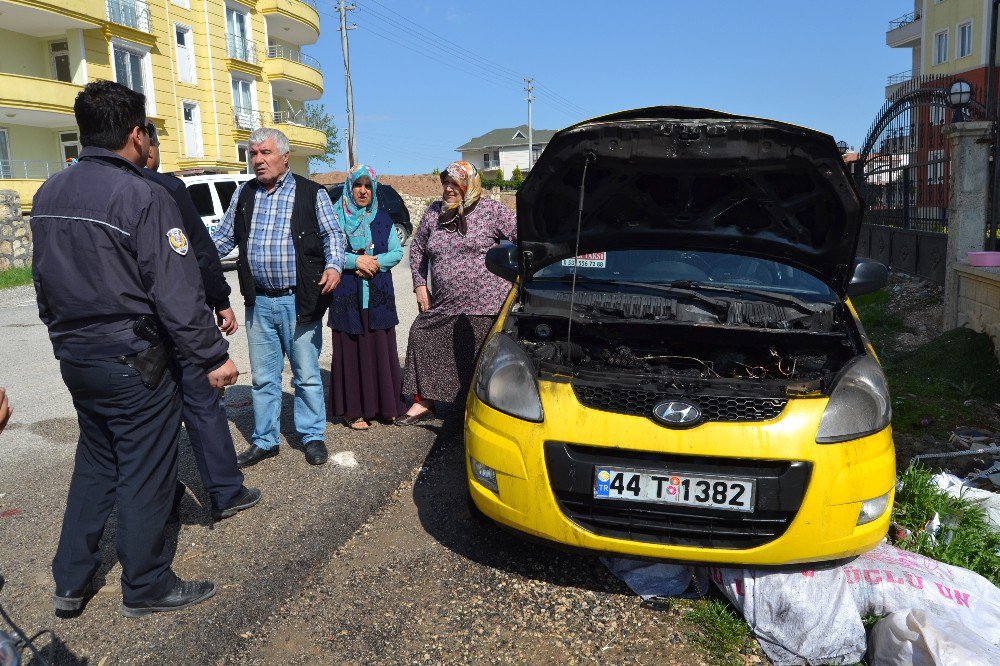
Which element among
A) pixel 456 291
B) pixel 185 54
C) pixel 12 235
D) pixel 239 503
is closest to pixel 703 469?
pixel 239 503

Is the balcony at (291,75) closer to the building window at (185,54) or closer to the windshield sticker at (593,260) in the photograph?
the building window at (185,54)

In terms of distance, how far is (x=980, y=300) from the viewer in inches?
251

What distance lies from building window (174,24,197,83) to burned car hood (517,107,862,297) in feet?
96.9

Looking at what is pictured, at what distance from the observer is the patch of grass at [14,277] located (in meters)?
14.8

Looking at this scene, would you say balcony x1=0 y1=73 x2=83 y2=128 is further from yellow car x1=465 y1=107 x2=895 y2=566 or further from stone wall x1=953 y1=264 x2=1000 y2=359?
stone wall x1=953 y1=264 x2=1000 y2=359

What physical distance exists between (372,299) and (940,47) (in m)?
40.1

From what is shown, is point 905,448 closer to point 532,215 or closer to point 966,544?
point 966,544

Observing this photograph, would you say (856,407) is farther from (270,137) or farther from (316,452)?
(270,137)

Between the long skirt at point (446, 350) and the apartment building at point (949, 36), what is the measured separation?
3224 cm

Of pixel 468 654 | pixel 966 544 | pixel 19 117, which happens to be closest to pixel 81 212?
pixel 468 654

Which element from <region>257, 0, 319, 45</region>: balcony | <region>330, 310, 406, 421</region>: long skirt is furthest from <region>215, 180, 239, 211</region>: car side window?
<region>257, 0, 319, 45</region>: balcony

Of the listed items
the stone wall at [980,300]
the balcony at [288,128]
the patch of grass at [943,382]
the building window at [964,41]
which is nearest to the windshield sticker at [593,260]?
the patch of grass at [943,382]

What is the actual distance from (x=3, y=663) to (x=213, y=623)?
4.35 ft

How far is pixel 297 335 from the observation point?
14.7 feet
